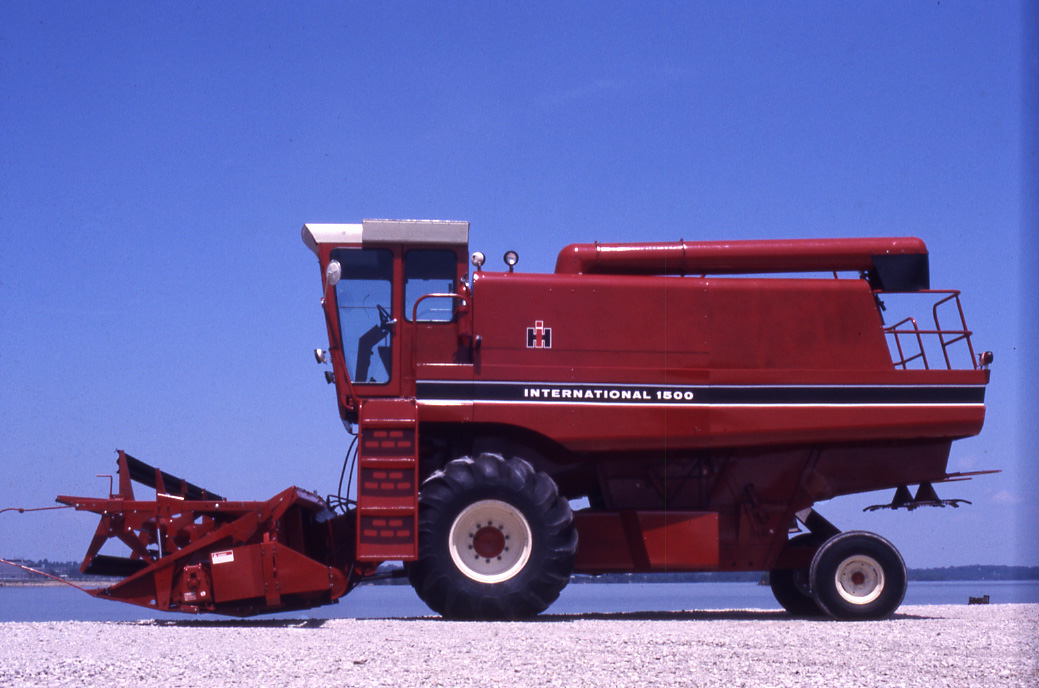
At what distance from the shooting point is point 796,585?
1234 cm

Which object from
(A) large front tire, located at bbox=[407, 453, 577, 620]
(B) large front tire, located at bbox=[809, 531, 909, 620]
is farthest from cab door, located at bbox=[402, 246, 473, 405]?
(B) large front tire, located at bbox=[809, 531, 909, 620]

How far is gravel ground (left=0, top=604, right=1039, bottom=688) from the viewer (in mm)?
6184

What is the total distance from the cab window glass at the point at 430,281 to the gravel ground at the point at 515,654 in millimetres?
3350

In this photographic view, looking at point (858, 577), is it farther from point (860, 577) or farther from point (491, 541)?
point (491, 541)

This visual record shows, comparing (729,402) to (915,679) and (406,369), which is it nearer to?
(406,369)

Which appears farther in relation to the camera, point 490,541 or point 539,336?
point 539,336

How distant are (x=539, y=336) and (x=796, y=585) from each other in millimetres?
4606

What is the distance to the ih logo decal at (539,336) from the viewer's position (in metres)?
11.1

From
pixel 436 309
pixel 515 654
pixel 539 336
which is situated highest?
pixel 436 309

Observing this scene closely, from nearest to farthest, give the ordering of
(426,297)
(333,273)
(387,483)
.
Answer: (387,483)
(333,273)
(426,297)

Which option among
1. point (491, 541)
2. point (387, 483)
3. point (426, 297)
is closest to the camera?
point (387, 483)

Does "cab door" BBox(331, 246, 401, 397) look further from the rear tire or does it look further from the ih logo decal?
the rear tire

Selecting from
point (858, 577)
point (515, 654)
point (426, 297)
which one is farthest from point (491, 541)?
point (858, 577)

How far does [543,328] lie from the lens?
1116 centimetres
